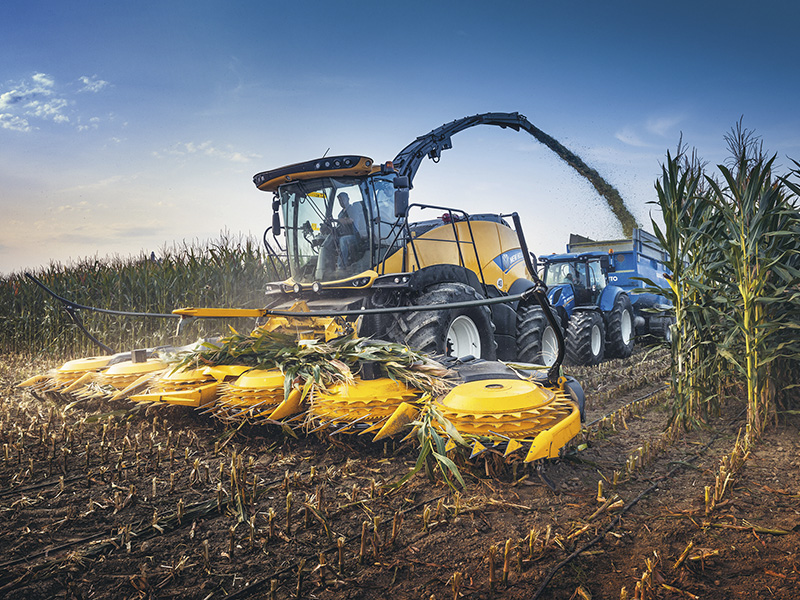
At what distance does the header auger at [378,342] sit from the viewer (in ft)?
10.9

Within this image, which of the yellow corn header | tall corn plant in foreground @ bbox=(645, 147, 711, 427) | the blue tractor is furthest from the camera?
the blue tractor

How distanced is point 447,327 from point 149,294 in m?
6.51

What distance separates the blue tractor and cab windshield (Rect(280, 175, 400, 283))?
Answer: 439cm

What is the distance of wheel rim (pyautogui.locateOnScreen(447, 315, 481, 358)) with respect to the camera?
223 inches

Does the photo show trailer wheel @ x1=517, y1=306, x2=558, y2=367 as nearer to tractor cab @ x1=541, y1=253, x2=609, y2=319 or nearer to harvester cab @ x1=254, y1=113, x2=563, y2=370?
harvester cab @ x1=254, y1=113, x2=563, y2=370

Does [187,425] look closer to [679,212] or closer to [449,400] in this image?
[449,400]

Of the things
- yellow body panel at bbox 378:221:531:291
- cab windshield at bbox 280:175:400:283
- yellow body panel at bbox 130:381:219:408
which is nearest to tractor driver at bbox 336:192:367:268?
cab windshield at bbox 280:175:400:283

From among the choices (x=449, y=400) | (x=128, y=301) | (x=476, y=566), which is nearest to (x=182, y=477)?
(x=449, y=400)

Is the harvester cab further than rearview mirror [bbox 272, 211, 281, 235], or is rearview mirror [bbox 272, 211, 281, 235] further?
rearview mirror [bbox 272, 211, 281, 235]

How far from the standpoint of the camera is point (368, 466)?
11.9 ft

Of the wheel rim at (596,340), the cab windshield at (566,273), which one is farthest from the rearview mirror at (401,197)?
the cab windshield at (566,273)

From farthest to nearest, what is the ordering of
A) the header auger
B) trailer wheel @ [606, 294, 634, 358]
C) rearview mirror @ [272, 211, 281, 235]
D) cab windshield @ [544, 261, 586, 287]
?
cab windshield @ [544, 261, 586, 287]
trailer wheel @ [606, 294, 634, 358]
rearview mirror @ [272, 211, 281, 235]
the header auger

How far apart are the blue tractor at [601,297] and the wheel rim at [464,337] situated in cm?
365

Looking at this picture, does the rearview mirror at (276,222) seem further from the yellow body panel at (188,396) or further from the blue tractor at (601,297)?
the blue tractor at (601,297)
